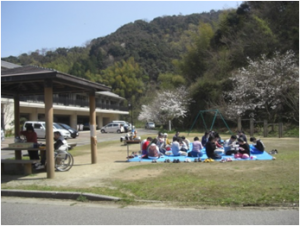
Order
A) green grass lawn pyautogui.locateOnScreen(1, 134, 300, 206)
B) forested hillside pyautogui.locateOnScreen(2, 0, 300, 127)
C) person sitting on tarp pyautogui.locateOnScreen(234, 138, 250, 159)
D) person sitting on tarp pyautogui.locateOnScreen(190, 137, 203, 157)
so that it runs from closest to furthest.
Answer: green grass lawn pyautogui.locateOnScreen(1, 134, 300, 206), person sitting on tarp pyautogui.locateOnScreen(234, 138, 250, 159), person sitting on tarp pyautogui.locateOnScreen(190, 137, 203, 157), forested hillside pyautogui.locateOnScreen(2, 0, 300, 127)

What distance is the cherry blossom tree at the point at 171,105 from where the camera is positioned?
1688 inches

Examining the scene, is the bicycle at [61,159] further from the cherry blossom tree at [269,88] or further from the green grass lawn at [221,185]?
the cherry blossom tree at [269,88]

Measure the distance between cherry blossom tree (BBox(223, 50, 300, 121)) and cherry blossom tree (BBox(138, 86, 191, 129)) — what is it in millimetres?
10401

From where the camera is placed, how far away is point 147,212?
5.75 metres

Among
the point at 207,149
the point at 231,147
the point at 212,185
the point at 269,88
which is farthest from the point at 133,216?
the point at 269,88

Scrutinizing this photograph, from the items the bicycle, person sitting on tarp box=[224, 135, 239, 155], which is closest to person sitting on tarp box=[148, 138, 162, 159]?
person sitting on tarp box=[224, 135, 239, 155]

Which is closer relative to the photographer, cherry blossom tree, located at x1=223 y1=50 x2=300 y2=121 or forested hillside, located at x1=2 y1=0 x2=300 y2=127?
cherry blossom tree, located at x1=223 y1=50 x2=300 y2=121

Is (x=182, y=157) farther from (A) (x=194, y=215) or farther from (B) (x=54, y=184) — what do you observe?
(A) (x=194, y=215)

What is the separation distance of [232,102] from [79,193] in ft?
95.8

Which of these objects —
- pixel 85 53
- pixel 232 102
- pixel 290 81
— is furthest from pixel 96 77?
pixel 290 81

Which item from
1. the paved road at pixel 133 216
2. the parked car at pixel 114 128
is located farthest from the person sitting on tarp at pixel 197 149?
the parked car at pixel 114 128

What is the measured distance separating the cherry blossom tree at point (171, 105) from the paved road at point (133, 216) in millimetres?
36389

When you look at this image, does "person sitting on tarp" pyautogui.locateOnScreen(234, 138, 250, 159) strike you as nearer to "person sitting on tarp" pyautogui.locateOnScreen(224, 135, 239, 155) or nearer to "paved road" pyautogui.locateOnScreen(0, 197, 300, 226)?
"person sitting on tarp" pyautogui.locateOnScreen(224, 135, 239, 155)

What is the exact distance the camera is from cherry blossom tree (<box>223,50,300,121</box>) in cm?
2844
